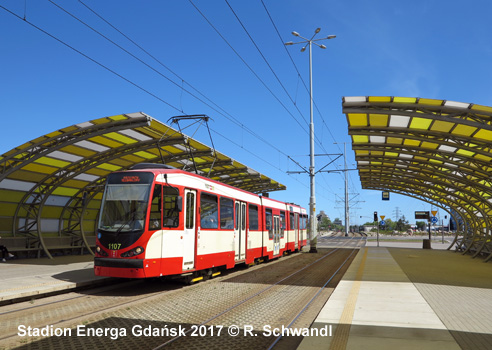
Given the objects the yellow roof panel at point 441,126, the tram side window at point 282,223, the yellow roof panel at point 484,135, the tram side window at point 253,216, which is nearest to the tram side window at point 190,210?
the tram side window at point 253,216

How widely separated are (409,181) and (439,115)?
57.3 feet

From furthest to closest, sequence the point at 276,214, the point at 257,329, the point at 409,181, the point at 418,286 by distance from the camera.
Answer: the point at 409,181, the point at 276,214, the point at 418,286, the point at 257,329

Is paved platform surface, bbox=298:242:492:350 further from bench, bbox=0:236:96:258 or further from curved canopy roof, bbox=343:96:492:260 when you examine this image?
bench, bbox=0:236:96:258

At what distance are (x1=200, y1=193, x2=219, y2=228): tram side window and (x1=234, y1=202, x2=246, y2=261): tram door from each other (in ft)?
6.92

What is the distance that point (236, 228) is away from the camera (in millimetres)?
15734

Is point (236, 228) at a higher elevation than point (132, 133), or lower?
lower

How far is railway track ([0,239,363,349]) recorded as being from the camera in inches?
255

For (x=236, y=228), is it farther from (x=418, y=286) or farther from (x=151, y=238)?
(x=418, y=286)

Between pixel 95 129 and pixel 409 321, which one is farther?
pixel 95 129

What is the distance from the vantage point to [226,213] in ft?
48.5

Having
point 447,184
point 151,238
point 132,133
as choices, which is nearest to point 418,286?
point 151,238

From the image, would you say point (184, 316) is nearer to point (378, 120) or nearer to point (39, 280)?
point (39, 280)

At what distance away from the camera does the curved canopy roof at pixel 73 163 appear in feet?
51.9

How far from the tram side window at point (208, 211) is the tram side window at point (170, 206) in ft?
4.88
